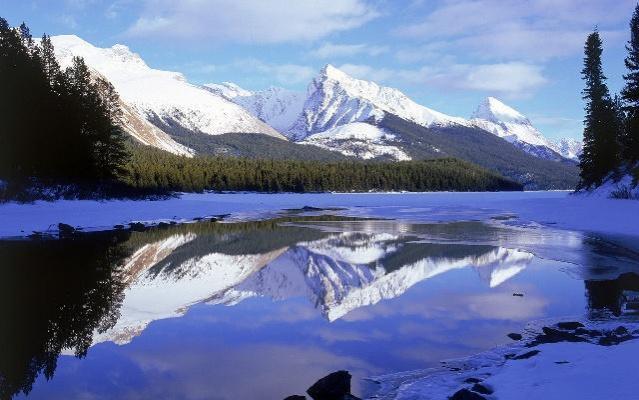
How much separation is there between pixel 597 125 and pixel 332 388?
72589 mm

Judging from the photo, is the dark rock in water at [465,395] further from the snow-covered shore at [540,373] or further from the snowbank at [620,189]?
the snowbank at [620,189]

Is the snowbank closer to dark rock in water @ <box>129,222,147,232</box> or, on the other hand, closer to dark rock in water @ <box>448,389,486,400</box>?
dark rock in water @ <box>129,222,147,232</box>

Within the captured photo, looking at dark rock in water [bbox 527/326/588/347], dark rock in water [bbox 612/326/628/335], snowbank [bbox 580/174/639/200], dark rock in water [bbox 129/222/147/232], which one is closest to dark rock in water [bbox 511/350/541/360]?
dark rock in water [bbox 527/326/588/347]

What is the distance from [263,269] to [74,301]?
8.55 metres

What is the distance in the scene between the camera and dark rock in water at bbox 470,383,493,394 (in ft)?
29.3

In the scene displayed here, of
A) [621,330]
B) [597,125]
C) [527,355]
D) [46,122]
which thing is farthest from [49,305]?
[597,125]

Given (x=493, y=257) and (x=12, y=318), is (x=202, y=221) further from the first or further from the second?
(x=12, y=318)

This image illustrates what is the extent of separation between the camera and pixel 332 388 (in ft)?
30.1

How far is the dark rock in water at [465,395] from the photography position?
8.50 metres

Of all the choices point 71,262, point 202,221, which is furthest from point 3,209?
point 71,262

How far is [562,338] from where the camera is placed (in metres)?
12.0

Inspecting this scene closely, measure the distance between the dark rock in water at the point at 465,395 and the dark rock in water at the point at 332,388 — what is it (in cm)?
182

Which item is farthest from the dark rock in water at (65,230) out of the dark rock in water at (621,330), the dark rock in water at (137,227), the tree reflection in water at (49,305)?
the dark rock in water at (621,330)

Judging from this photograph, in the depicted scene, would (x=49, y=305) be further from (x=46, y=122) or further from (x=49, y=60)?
(x=49, y=60)
